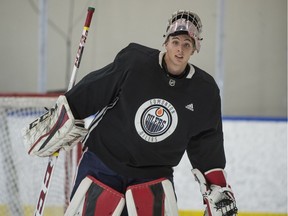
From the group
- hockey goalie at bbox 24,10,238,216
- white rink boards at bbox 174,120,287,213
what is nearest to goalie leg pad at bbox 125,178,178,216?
hockey goalie at bbox 24,10,238,216

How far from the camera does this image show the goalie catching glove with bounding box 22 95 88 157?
2.09 metres

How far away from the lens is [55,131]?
6.98 feet

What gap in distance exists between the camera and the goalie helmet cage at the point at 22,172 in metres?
3.11

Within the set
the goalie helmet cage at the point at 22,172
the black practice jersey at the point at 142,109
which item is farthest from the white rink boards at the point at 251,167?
the black practice jersey at the point at 142,109

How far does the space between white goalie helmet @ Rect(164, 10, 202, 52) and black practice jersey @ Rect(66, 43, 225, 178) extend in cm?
10

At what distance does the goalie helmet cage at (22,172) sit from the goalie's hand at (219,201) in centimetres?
109

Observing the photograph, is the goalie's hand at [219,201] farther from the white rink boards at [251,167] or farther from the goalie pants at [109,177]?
the white rink boards at [251,167]

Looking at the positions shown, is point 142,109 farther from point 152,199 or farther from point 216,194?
point 216,194

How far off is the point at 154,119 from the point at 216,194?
0.35 metres

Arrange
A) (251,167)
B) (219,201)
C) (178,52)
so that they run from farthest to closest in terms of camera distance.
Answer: (251,167), (219,201), (178,52)

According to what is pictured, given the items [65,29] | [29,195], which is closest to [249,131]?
[29,195]

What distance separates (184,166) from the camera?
3760 millimetres

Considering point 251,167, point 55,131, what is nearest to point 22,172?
point 55,131

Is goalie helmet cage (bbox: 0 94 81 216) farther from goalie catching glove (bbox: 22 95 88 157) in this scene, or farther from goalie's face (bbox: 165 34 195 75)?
goalie's face (bbox: 165 34 195 75)
